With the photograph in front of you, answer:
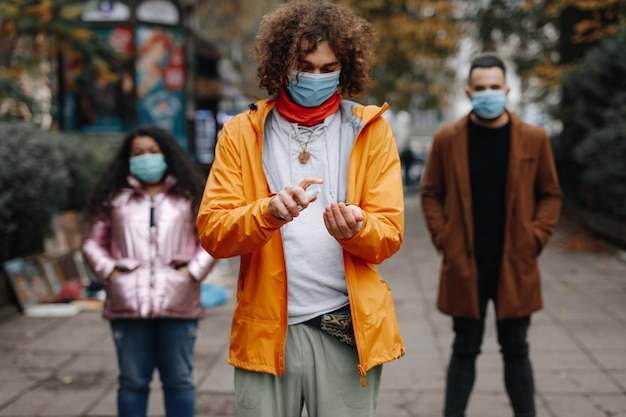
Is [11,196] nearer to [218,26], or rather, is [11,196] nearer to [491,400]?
[491,400]

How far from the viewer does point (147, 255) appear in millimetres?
3555

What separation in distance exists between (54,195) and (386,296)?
5.62 metres

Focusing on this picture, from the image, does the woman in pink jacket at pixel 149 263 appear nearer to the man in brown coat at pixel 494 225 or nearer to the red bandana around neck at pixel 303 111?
the man in brown coat at pixel 494 225

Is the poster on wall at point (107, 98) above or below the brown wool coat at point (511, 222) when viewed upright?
above

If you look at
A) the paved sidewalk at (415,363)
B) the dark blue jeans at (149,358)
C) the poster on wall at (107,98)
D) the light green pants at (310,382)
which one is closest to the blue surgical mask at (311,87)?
the light green pants at (310,382)

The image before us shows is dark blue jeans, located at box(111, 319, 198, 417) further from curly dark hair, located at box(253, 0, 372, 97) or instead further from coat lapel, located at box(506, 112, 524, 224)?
coat lapel, located at box(506, 112, 524, 224)

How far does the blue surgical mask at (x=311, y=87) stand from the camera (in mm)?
2297

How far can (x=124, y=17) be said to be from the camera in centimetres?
1284

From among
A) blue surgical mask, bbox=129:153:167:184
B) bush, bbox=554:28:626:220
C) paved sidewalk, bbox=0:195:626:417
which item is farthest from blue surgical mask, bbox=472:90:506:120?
bush, bbox=554:28:626:220

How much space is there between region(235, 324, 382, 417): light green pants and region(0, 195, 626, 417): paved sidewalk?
2.15 m

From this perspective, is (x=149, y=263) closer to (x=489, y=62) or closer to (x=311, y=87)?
(x=311, y=87)

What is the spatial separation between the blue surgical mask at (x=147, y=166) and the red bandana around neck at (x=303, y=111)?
1.39 metres

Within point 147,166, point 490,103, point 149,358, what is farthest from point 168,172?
point 490,103

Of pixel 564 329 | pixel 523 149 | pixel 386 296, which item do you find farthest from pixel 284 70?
pixel 564 329
